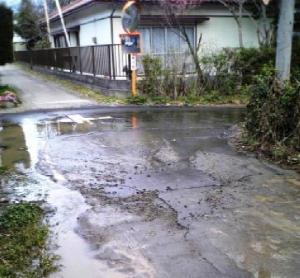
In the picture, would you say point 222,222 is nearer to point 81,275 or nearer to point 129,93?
point 81,275

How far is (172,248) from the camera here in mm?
4020

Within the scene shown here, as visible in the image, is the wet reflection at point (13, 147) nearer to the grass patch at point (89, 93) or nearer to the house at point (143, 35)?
the grass patch at point (89, 93)

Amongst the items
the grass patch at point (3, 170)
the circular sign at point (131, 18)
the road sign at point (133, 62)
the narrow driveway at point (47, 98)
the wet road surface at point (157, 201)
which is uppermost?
the circular sign at point (131, 18)

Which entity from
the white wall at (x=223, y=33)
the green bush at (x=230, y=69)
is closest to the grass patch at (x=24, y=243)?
the green bush at (x=230, y=69)

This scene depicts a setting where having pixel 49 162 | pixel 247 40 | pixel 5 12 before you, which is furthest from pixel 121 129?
pixel 247 40

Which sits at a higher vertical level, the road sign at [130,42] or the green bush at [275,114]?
the road sign at [130,42]

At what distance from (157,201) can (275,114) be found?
2.95 m

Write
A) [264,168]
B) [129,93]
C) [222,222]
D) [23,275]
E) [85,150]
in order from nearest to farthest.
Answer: [23,275] < [222,222] < [264,168] < [85,150] < [129,93]

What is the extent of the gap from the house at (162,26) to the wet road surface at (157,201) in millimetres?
7904

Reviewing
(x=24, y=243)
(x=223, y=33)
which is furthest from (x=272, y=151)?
(x=223, y=33)

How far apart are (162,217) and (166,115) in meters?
6.69

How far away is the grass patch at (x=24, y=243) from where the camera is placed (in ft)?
11.8

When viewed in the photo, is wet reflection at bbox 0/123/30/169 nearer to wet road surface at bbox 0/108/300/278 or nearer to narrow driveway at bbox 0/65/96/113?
wet road surface at bbox 0/108/300/278

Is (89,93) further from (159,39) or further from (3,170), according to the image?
(3,170)
